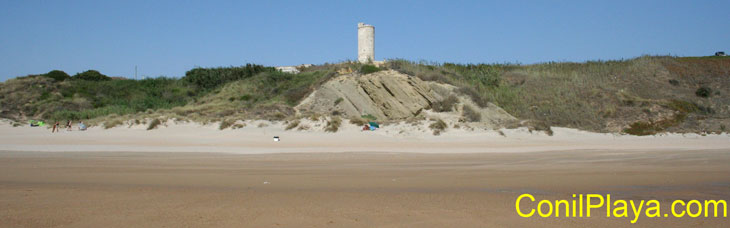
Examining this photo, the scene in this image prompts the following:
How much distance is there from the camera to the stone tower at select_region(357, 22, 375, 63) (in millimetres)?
33922

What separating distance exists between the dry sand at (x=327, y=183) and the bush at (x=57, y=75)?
2260 cm

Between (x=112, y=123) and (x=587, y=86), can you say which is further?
(x=587, y=86)

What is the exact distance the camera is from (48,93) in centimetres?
2873

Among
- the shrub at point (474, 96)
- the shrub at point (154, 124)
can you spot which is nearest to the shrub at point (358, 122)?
the shrub at point (474, 96)

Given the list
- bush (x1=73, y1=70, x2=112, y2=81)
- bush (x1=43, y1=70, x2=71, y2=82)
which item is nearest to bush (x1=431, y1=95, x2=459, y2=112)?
bush (x1=43, y1=70, x2=71, y2=82)

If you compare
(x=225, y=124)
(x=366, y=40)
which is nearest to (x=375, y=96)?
(x=225, y=124)

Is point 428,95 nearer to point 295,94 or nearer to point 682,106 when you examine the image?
point 295,94

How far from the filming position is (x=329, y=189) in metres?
5.61

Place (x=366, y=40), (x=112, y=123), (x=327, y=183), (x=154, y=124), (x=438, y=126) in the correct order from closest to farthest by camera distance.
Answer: (x=327, y=183) → (x=438, y=126) → (x=154, y=124) → (x=112, y=123) → (x=366, y=40)

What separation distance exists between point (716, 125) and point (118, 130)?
2008 centimetres

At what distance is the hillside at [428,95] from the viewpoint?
58.6ft

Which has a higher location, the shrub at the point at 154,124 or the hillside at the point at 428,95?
the hillside at the point at 428,95

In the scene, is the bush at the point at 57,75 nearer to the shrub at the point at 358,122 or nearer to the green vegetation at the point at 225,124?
the green vegetation at the point at 225,124

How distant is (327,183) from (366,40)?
28.6m
